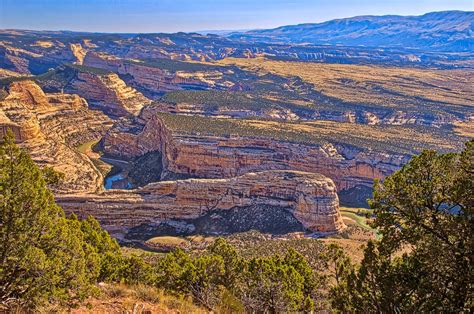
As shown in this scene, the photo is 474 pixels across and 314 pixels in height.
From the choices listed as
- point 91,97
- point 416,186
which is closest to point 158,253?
point 416,186

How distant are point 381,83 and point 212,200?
11499cm

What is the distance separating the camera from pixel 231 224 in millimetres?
50562

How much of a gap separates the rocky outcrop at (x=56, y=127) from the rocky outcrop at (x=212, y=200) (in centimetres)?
785

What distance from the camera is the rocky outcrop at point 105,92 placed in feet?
371

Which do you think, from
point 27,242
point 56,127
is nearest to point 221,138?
point 56,127

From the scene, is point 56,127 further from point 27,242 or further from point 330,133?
point 27,242

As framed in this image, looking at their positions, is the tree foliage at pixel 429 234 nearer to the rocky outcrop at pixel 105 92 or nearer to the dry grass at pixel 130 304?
the dry grass at pixel 130 304

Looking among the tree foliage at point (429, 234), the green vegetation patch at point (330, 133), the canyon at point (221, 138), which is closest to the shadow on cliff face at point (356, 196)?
the canyon at point (221, 138)

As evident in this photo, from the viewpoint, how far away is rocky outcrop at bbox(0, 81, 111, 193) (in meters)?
66.0

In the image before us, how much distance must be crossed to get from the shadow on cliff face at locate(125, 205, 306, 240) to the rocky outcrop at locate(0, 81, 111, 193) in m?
13.1

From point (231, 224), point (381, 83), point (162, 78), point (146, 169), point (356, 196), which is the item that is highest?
point (162, 78)

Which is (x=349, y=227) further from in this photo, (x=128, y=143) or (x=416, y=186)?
(x=128, y=143)

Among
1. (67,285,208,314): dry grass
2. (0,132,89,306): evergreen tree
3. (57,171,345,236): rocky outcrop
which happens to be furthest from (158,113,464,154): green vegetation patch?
(0,132,89,306): evergreen tree

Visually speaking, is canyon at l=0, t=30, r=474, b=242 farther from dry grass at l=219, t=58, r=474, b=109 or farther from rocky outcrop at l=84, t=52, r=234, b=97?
dry grass at l=219, t=58, r=474, b=109
